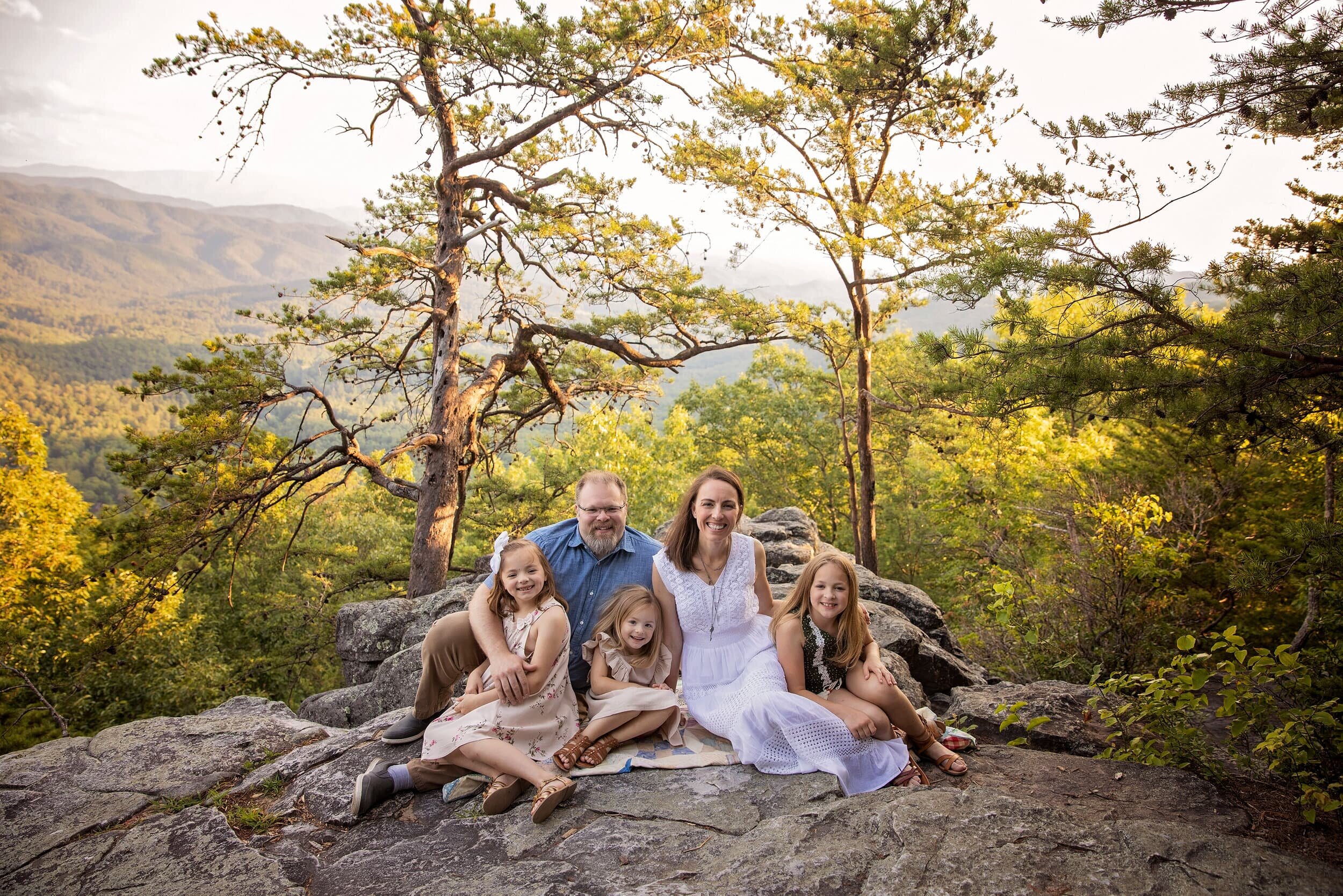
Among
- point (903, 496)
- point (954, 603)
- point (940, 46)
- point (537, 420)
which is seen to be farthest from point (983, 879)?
point (903, 496)

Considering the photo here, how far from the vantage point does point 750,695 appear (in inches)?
142

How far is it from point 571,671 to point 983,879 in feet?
7.52

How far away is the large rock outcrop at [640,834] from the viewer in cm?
245

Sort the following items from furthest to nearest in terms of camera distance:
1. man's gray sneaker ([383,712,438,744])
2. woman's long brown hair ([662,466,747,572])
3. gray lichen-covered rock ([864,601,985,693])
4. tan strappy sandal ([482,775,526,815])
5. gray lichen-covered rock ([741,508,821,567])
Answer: gray lichen-covered rock ([741,508,821,567]) → gray lichen-covered rock ([864,601,985,693]) → man's gray sneaker ([383,712,438,744]) → woman's long brown hair ([662,466,747,572]) → tan strappy sandal ([482,775,526,815])

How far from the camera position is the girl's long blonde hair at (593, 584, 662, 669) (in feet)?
12.5

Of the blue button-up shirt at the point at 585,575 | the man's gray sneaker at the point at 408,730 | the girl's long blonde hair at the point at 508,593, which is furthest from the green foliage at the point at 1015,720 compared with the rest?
the man's gray sneaker at the point at 408,730

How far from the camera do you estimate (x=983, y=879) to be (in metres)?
2.38

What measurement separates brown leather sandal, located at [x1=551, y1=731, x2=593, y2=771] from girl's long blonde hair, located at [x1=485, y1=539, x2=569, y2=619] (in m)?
0.63

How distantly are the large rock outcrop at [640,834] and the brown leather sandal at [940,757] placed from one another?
89mm

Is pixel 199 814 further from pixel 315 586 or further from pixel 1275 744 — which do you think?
pixel 315 586

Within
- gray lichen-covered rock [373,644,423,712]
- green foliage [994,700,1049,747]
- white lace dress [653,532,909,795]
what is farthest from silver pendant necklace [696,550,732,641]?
gray lichen-covered rock [373,644,423,712]

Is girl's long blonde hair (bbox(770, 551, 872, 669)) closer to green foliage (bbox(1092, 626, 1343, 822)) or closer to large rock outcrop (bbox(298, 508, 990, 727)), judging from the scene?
large rock outcrop (bbox(298, 508, 990, 727))

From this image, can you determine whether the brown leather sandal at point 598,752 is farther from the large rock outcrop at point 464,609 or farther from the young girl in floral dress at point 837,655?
the large rock outcrop at point 464,609

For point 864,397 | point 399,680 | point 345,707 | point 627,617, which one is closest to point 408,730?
point 627,617
